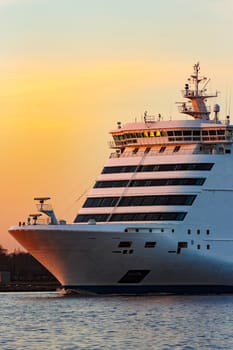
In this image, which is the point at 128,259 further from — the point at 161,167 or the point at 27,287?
the point at 27,287

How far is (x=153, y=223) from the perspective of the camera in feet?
282

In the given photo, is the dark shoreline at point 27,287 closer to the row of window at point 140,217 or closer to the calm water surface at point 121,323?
the row of window at point 140,217

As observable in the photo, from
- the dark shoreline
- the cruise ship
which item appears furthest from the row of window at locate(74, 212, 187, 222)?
the dark shoreline

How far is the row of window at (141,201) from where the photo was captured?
8719cm

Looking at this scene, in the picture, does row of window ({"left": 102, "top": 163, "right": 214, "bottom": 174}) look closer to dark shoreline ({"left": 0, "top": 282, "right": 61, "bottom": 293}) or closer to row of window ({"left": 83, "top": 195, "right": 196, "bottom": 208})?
row of window ({"left": 83, "top": 195, "right": 196, "bottom": 208})

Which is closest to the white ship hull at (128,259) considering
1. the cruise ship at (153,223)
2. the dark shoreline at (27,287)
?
the cruise ship at (153,223)

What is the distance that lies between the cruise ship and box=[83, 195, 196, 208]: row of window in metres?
0.06

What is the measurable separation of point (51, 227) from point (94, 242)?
271cm

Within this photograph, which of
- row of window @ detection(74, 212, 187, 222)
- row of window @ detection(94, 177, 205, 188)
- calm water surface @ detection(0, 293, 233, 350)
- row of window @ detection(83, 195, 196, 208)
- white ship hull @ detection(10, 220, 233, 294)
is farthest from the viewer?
row of window @ detection(94, 177, 205, 188)

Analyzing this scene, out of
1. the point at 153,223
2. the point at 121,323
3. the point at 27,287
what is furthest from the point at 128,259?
the point at 27,287

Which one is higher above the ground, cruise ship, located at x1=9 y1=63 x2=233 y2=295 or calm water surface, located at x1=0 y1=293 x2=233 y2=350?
cruise ship, located at x1=9 y1=63 x2=233 y2=295

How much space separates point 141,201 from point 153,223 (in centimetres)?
250

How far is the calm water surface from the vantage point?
58625mm

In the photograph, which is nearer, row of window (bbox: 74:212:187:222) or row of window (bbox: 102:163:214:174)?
row of window (bbox: 74:212:187:222)
